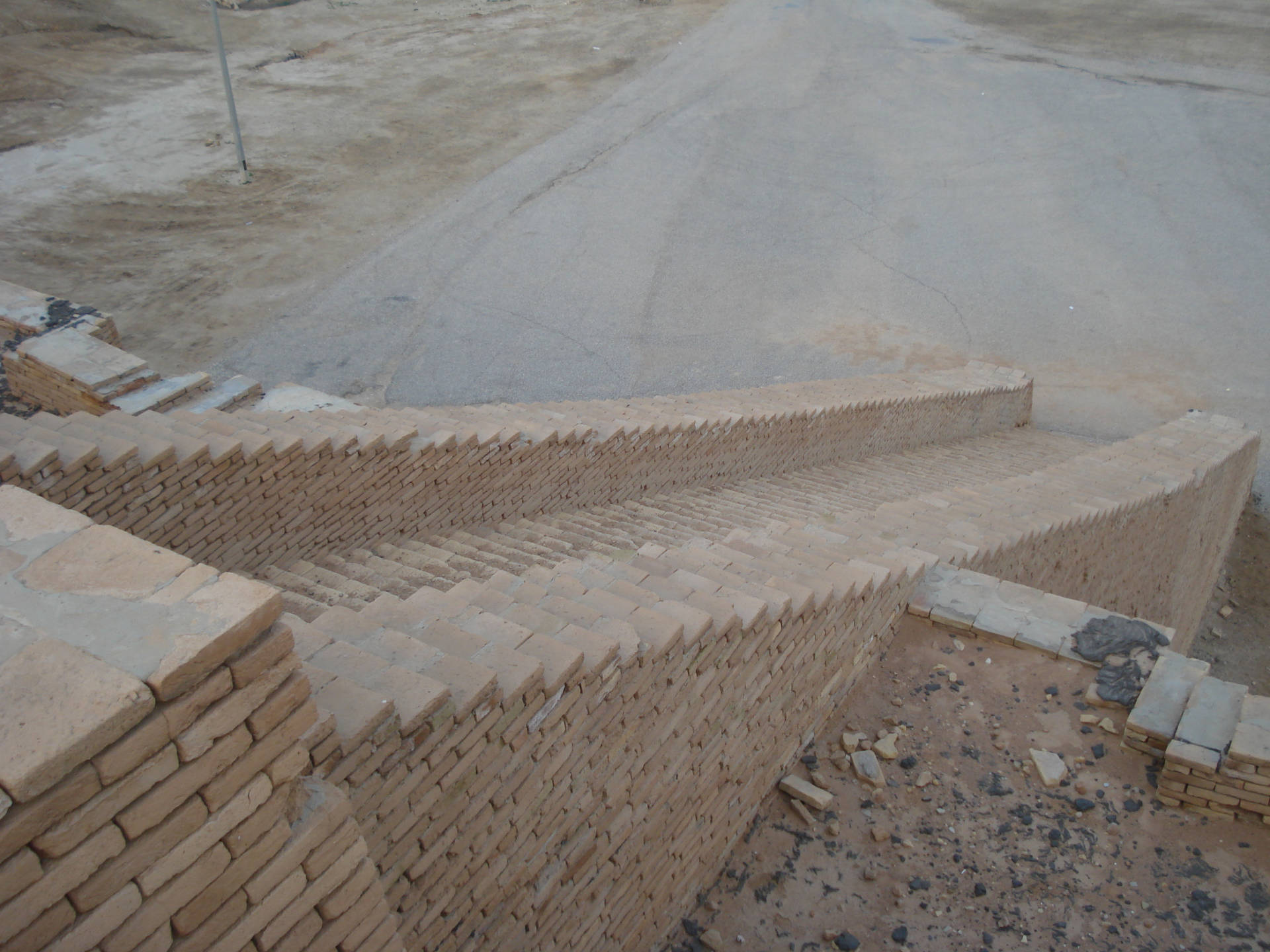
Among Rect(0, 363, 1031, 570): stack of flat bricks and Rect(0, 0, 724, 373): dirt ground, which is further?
Rect(0, 0, 724, 373): dirt ground

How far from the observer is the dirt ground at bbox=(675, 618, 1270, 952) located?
151 inches

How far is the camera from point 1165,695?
4613mm

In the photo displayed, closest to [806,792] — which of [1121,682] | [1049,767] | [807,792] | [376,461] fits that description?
[807,792]

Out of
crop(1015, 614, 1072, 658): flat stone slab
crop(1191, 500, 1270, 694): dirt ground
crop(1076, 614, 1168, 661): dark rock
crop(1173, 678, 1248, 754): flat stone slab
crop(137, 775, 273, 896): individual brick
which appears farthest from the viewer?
crop(1191, 500, 1270, 694): dirt ground

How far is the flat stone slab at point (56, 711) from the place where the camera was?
5.28 ft

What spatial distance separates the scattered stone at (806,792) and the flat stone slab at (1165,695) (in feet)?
5.10

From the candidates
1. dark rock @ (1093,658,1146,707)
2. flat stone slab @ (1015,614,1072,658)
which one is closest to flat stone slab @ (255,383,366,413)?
flat stone slab @ (1015,614,1072,658)

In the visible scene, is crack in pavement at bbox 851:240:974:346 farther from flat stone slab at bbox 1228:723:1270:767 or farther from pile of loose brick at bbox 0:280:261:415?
pile of loose brick at bbox 0:280:261:415

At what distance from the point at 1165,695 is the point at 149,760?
4.61m

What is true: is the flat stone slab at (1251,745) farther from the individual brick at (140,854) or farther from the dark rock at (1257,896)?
the individual brick at (140,854)

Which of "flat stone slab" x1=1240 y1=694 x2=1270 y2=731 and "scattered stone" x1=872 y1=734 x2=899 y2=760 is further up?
"flat stone slab" x1=1240 y1=694 x2=1270 y2=731

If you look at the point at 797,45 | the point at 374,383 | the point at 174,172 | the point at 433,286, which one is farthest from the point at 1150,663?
the point at 797,45

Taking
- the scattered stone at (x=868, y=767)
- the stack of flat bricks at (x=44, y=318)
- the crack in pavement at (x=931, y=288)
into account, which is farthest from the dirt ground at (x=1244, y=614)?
the stack of flat bricks at (x=44, y=318)

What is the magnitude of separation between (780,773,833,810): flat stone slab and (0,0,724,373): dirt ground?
9.97 meters
